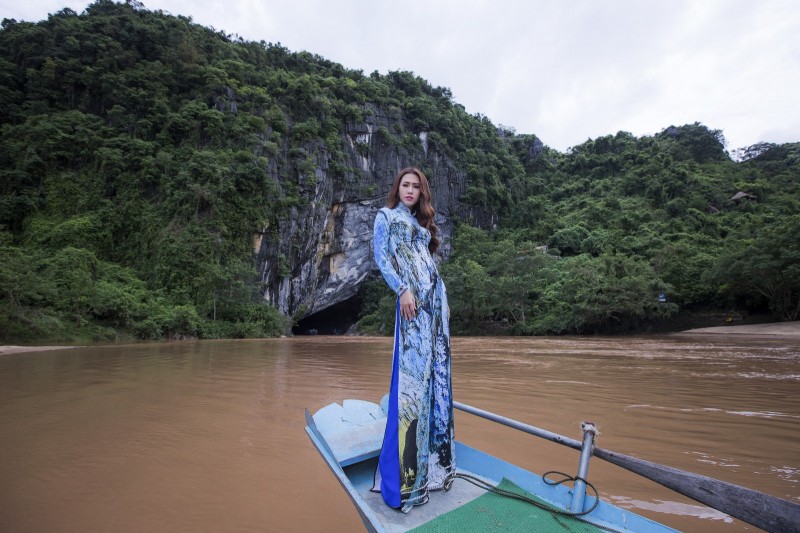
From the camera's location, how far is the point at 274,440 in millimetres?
2822

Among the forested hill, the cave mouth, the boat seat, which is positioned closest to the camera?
the boat seat

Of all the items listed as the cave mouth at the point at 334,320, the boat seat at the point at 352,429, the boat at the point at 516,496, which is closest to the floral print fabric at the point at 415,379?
the boat at the point at 516,496

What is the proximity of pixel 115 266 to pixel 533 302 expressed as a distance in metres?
20.1

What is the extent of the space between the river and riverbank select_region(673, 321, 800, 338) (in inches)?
457

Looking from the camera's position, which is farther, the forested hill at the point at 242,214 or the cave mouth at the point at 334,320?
the cave mouth at the point at 334,320

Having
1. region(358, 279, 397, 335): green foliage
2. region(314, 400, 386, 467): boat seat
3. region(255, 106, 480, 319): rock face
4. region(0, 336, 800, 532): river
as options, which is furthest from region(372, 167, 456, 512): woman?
region(255, 106, 480, 319): rock face

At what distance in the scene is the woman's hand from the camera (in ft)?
5.53

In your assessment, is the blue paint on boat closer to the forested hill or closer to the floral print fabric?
the floral print fabric

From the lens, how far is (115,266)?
1770 centimetres

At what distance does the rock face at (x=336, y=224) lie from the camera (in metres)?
21.8

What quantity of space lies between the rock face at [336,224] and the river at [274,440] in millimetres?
16169

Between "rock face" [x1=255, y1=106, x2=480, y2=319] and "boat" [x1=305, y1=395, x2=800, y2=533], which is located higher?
"rock face" [x1=255, y1=106, x2=480, y2=319]

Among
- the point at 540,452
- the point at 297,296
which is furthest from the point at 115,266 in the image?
the point at 540,452

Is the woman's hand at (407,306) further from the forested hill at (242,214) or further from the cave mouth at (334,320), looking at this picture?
the cave mouth at (334,320)
